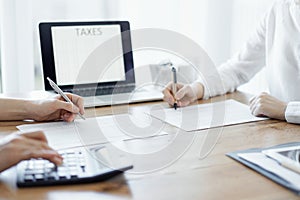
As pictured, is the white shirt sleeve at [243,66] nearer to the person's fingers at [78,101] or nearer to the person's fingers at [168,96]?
the person's fingers at [168,96]

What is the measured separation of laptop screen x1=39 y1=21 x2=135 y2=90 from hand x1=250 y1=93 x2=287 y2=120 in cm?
54

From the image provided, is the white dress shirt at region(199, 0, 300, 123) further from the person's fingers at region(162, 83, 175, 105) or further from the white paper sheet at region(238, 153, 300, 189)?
the white paper sheet at region(238, 153, 300, 189)

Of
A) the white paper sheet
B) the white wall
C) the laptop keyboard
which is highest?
the white wall

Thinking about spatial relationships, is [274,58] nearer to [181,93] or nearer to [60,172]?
[181,93]

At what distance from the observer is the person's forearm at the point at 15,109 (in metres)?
1.21

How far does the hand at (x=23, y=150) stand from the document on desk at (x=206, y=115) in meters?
0.43

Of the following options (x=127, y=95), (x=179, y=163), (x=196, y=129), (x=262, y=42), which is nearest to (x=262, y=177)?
(x=179, y=163)

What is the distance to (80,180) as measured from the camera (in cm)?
78

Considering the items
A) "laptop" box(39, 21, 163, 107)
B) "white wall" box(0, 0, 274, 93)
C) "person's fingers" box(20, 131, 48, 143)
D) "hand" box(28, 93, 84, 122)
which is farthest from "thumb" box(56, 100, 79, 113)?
"white wall" box(0, 0, 274, 93)

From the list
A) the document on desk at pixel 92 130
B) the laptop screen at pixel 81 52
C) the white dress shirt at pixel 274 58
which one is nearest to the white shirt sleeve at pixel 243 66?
the white dress shirt at pixel 274 58

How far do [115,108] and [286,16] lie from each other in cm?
73

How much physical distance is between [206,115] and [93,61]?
1.76ft

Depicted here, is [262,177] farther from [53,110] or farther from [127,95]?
[127,95]

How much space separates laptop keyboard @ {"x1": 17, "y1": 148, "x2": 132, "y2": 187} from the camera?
77 centimetres
